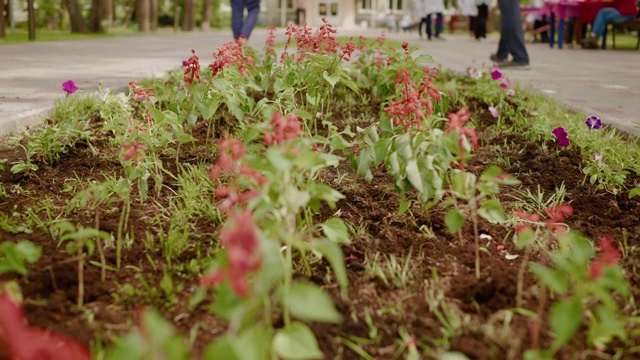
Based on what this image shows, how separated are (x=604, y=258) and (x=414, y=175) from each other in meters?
0.70

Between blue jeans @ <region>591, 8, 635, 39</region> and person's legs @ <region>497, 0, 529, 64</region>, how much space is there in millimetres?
7071

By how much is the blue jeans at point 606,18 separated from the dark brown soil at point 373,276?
41.1 feet

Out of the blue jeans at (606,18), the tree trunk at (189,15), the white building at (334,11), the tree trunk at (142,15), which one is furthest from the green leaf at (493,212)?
the white building at (334,11)

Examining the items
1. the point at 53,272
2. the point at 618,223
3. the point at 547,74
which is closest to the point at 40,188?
the point at 53,272

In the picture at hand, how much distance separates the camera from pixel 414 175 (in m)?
2.17

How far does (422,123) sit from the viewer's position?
239cm

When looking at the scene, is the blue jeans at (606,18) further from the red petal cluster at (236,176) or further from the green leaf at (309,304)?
the green leaf at (309,304)

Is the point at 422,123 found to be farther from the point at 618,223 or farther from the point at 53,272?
the point at 53,272

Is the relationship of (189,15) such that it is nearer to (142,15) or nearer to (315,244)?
(142,15)

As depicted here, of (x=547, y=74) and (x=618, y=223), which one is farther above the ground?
(x=547, y=74)

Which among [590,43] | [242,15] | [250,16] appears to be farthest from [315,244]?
[590,43]

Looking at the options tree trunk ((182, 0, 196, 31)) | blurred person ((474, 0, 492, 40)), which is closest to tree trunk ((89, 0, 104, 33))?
tree trunk ((182, 0, 196, 31))

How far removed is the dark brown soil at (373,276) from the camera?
1.77 m

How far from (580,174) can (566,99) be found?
260 cm
